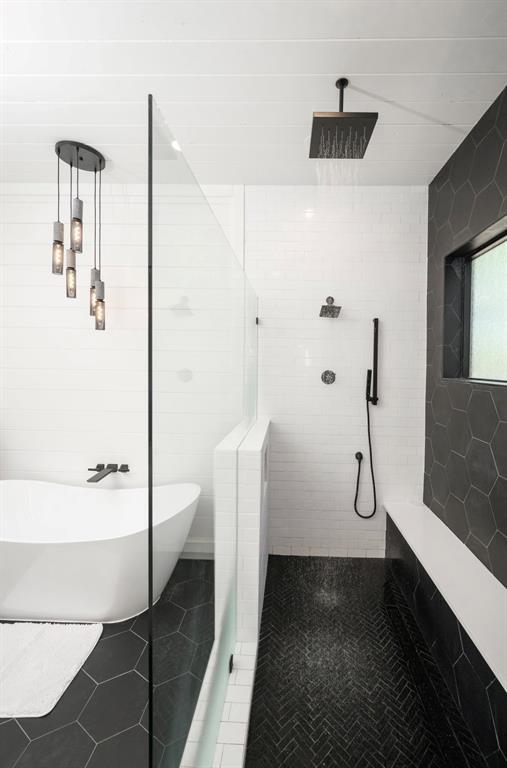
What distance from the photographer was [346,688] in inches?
70.6

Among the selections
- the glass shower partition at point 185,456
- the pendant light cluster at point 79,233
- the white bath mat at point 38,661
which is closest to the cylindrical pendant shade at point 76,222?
the pendant light cluster at point 79,233

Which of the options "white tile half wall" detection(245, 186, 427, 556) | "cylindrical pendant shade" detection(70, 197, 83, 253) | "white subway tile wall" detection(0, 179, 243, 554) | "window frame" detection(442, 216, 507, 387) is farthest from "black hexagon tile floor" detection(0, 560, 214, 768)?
"window frame" detection(442, 216, 507, 387)

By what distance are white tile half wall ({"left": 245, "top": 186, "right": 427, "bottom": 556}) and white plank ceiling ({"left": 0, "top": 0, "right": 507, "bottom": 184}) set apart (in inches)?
17.5

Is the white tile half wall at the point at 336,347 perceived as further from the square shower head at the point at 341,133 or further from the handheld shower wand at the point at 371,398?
the square shower head at the point at 341,133

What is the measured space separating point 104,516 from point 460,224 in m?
2.99

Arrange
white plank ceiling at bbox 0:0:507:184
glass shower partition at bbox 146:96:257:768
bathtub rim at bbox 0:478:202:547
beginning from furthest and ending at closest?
white plank ceiling at bbox 0:0:507:184, bathtub rim at bbox 0:478:202:547, glass shower partition at bbox 146:96:257:768

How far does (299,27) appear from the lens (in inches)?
59.8

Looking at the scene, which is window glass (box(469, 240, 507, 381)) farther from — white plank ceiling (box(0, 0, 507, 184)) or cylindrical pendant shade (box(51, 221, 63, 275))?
cylindrical pendant shade (box(51, 221, 63, 275))

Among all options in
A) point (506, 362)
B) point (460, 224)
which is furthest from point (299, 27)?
point (506, 362)

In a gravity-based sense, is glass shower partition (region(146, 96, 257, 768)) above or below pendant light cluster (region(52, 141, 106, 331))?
below

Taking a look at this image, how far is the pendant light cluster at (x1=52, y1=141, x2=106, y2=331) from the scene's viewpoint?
2.22 m

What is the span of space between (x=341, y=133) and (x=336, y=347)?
1458 mm

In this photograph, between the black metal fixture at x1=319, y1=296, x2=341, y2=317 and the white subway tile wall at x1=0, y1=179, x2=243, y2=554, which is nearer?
the black metal fixture at x1=319, y1=296, x2=341, y2=317

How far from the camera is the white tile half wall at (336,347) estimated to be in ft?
9.45
